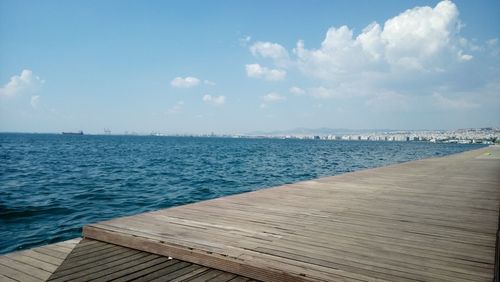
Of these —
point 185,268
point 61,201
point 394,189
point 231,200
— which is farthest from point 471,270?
point 61,201

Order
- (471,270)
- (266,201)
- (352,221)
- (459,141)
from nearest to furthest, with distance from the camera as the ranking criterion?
(471,270)
(352,221)
(266,201)
(459,141)

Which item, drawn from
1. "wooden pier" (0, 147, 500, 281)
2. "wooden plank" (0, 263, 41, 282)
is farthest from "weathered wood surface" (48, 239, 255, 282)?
"wooden plank" (0, 263, 41, 282)

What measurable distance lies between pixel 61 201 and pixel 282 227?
1049 centimetres

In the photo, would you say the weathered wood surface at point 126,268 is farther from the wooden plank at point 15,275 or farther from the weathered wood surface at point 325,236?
the wooden plank at point 15,275

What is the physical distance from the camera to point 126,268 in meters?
3.07

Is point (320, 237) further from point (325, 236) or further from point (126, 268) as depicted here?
point (126, 268)

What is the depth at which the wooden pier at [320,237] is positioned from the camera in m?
2.88

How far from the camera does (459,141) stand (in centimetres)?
18888

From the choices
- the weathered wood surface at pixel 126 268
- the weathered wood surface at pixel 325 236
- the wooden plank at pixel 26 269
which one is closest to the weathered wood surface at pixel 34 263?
the wooden plank at pixel 26 269

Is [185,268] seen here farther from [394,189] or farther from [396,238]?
[394,189]

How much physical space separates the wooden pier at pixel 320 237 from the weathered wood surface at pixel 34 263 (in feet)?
0.60

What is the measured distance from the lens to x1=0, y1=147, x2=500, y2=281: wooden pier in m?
2.88

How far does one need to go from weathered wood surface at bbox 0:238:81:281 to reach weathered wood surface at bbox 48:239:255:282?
103 millimetres

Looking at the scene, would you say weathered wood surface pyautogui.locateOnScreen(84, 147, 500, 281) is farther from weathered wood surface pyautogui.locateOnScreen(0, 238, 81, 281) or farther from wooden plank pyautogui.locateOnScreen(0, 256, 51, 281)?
wooden plank pyautogui.locateOnScreen(0, 256, 51, 281)
